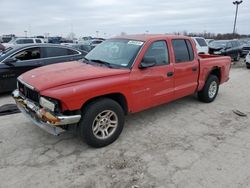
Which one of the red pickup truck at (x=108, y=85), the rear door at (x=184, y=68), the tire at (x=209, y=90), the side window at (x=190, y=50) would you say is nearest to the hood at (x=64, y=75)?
the red pickup truck at (x=108, y=85)

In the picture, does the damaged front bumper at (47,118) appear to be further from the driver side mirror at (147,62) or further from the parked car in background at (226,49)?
the parked car in background at (226,49)

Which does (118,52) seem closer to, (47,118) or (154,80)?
(154,80)

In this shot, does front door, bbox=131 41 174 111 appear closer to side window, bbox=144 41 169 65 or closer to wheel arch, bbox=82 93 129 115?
side window, bbox=144 41 169 65

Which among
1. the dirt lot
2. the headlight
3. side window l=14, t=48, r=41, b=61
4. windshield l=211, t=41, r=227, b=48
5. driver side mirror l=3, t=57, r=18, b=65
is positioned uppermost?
windshield l=211, t=41, r=227, b=48

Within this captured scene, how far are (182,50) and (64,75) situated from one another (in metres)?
2.78

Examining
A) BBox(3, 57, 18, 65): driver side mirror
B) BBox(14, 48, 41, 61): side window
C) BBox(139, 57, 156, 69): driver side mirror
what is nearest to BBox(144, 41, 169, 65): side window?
BBox(139, 57, 156, 69): driver side mirror

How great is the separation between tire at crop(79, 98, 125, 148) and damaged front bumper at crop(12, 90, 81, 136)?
20 centimetres

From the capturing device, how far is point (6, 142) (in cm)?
420

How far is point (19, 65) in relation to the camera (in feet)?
23.1

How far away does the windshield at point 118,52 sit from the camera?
4.39m

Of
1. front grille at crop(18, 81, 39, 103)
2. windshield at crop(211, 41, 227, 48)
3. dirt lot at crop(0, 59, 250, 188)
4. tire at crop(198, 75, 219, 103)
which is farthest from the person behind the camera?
windshield at crop(211, 41, 227, 48)

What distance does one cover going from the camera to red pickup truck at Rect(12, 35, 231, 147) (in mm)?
3529

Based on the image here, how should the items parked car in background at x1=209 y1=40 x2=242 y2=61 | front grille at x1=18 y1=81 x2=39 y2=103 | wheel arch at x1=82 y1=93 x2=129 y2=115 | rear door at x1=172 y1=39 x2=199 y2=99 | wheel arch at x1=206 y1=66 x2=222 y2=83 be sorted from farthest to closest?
parked car in background at x1=209 y1=40 x2=242 y2=61 < wheel arch at x1=206 y1=66 x2=222 y2=83 < rear door at x1=172 y1=39 x2=199 y2=99 < wheel arch at x1=82 y1=93 x2=129 y2=115 < front grille at x1=18 y1=81 x2=39 y2=103

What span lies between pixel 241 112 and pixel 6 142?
5130 mm
